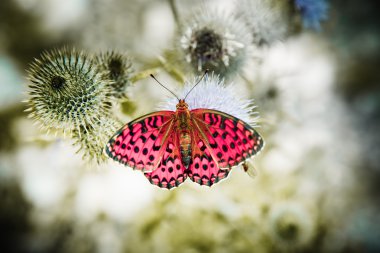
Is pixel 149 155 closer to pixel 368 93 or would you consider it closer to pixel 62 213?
pixel 62 213

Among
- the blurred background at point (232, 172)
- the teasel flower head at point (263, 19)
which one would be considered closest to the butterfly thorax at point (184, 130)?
the blurred background at point (232, 172)

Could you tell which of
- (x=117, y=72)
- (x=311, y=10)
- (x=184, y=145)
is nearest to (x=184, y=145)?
(x=184, y=145)

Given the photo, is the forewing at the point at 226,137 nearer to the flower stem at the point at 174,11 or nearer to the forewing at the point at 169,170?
the forewing at the point at 169,170

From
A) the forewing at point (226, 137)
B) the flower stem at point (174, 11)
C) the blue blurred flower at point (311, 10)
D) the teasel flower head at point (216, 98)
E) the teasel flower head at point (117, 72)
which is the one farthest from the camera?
the blue blurred flower at point (311, 10)

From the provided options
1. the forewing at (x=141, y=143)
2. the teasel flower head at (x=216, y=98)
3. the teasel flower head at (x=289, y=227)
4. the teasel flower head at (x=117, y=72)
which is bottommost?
the teasel flower head at (x=289, y=227)

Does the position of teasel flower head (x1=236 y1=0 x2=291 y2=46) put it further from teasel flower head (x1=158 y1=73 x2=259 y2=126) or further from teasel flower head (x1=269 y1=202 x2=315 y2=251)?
teasel flower head (x1=269 y1=202 x2=315 y2=251)

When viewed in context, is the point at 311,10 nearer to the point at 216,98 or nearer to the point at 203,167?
the point at 216,98

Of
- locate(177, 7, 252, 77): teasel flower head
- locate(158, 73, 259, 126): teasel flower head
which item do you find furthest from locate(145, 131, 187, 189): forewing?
locate(177, 7, 252, 77): teasel flower head

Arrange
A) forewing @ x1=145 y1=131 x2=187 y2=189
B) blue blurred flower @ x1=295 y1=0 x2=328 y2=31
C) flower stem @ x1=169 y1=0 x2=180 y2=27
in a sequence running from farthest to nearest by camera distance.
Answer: blue blurred flower @ x1=295 y1=0 x2=328 y2=31 → flower stem @ x1=169 y1=0 x2=180 y2=27 → forewing @ x1=145 y1=131 x2=187 y2=189
